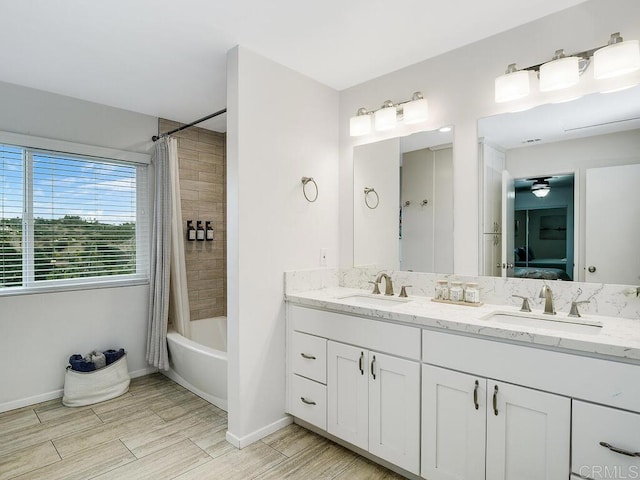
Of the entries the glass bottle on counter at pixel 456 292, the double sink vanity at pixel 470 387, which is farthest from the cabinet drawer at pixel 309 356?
the glass bottle on counter at pixel 456 292

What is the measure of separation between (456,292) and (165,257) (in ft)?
8.06

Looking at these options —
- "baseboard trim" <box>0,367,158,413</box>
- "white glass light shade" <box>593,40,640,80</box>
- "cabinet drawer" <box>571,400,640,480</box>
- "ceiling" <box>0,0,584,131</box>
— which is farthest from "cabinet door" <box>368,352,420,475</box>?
"baseboard trim" <box>0,367,158,413</box>

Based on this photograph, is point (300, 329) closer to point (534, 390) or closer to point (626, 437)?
point (534, 390)

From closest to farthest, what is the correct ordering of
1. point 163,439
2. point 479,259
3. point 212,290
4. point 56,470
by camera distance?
point 56,470 → point 479,259 → point 163,439 → point 212,290

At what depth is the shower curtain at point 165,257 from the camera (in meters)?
3.24

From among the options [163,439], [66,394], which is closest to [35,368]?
[66,394]

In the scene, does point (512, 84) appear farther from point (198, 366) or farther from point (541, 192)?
point (198, 366)

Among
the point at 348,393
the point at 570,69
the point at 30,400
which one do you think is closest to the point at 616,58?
the point at 570,69

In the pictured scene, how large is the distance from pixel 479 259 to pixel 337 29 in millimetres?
1573

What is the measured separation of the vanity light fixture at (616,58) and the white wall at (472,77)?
0.44 ft

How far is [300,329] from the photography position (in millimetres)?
2438

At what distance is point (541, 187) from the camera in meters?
2.01

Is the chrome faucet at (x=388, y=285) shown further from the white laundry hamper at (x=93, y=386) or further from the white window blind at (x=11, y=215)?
the white window blind at (x=11, y=215)

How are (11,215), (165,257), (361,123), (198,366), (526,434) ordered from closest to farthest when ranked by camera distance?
(526,434) → (361,123) → (11,215) → (198,366) → (165,257)
